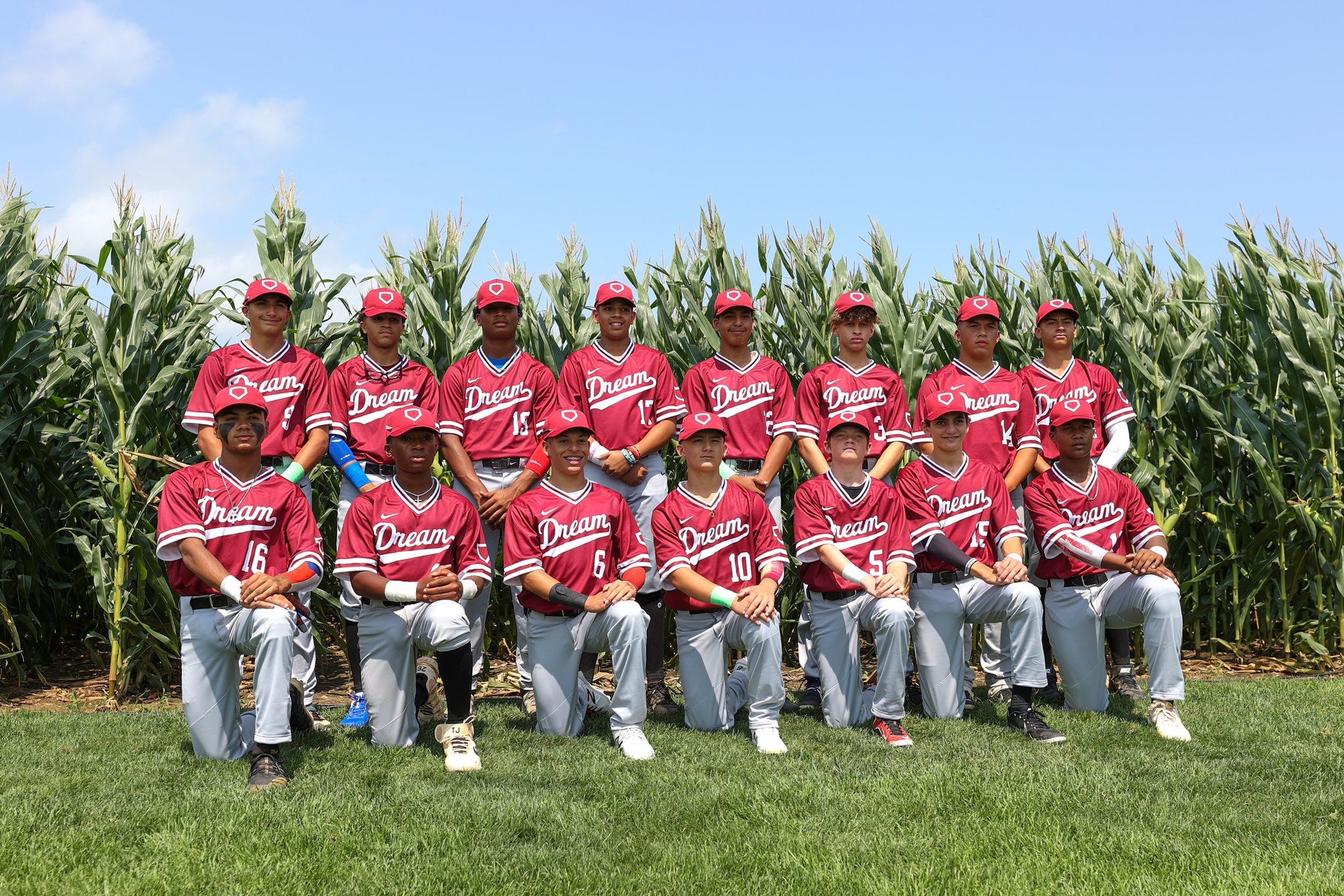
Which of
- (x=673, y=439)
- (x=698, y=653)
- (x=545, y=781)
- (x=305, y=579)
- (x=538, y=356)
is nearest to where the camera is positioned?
(x=545, y=781)

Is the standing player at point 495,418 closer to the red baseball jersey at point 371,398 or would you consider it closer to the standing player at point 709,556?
the red baseball jersey at point 371,398

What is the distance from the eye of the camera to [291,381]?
20.8 feet

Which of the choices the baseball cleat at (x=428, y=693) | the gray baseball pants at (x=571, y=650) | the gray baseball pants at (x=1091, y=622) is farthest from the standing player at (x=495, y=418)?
the gray baseball pants at (x=1091, y=622)

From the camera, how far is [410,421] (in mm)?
5594

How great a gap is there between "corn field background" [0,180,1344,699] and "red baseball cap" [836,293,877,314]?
971 millimetres

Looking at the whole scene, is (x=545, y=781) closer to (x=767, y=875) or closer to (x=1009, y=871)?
(x=767, y=875)

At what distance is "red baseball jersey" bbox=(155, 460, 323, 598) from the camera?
5250 millimetres

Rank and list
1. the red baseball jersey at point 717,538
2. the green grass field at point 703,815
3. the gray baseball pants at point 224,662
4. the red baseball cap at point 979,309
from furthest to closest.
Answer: the red baseball cap at point 979,309 → the red baseball jersey at point 717,538 → the gray baseball pants at point 224,662 → the green grass field at point 703,815

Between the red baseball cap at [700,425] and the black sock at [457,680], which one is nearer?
the black sock at [457,680]

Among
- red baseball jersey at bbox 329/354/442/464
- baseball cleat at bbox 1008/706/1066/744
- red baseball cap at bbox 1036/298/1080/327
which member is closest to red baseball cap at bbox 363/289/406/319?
red baseball jersey at bbox 329/354/442/464

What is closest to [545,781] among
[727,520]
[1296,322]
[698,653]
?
[698,653]

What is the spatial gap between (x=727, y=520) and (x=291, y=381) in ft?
9.10

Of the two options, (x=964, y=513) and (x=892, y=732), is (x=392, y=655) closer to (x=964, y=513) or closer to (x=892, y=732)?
(x=892, y=732)

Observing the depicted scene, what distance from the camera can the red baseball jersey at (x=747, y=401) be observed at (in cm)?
672
